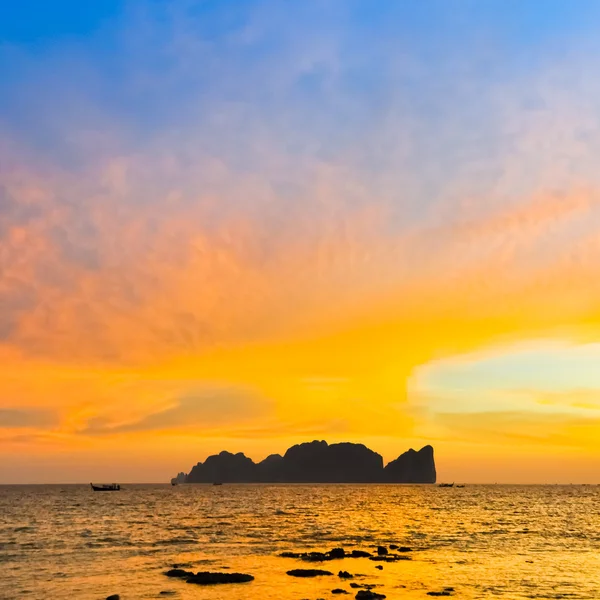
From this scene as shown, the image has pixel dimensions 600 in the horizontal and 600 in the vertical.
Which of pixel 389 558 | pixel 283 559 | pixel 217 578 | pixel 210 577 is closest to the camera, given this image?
pixel 217 578

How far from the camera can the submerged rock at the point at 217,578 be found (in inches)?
1800

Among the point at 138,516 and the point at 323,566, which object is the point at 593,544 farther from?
the point at 138,516

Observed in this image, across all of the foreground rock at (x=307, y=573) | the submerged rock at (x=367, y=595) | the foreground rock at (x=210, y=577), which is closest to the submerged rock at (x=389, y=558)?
the foreground rock at (x=307, y=573)

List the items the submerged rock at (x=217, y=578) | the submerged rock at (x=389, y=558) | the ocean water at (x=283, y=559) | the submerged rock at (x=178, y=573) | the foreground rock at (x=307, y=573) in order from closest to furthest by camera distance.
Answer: the ocean water at (x=283, y=559) → the submerged rock at (x=217, y=578) → the foreground rock at (x=307, y=573) → the submerged rock at (x=178, y=573) → the submerged rock at (x=389, y=558)

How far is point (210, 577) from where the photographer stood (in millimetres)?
46500

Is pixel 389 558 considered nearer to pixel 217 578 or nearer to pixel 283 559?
pixel 283 559

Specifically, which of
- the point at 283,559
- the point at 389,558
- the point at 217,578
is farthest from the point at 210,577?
the point at 389,558

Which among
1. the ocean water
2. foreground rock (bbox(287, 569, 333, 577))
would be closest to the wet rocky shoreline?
foreground rock (bbox(287, 569, 333, 577))

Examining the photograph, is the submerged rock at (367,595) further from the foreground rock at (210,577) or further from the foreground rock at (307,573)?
the foreground rock at (210,577)

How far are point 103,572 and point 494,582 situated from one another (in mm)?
32767

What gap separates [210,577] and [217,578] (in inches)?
23.2

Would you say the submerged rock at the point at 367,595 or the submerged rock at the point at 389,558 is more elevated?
the submerged rock at the point at 389,558

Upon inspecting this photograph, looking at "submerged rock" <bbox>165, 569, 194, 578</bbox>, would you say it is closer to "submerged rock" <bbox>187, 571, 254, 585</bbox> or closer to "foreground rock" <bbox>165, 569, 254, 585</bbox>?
"foreground rock" <bbox>165, 569, 254, 585</bbox>

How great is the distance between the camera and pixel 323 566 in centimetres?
5316
